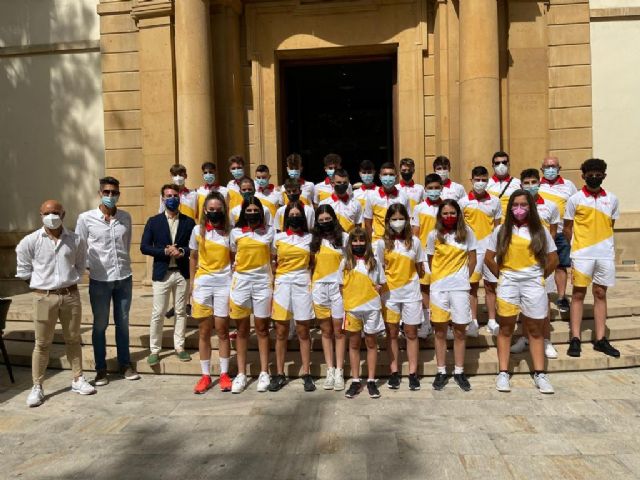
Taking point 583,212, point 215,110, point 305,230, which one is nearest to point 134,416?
point 305,230

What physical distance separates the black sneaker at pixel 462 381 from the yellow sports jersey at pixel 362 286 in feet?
3.60

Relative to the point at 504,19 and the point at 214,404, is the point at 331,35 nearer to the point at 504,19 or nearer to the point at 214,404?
the point at 504,19

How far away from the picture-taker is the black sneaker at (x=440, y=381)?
543cm

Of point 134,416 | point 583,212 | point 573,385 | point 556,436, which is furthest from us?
point 583,212

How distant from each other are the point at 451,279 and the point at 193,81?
622 centimetres

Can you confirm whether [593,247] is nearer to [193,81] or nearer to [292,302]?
[292,302]

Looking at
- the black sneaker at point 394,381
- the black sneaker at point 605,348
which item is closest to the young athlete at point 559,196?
the black sneaker at point 605,348

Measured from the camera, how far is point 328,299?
216 inches

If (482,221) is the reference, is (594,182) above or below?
above

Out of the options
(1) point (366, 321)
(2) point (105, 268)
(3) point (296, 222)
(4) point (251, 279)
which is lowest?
(1) point (366, 321)

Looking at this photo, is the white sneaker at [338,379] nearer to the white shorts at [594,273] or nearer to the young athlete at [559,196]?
the white shorts at [594,273]

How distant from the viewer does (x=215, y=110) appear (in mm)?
10406

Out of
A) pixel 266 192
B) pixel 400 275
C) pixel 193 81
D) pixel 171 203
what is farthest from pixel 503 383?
pixel 193 81

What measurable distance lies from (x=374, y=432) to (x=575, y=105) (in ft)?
26.1
